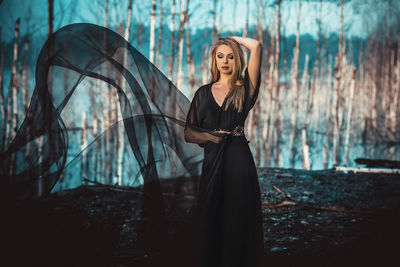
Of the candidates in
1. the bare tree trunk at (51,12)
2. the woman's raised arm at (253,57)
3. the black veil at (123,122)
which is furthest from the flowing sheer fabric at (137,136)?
the bare tree trunk at (51,12)

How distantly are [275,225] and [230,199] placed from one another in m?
2.12

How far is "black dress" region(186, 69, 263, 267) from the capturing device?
7.17 ft

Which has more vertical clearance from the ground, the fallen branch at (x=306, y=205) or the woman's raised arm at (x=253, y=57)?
the woman's raised arm at (x=253, y=57)

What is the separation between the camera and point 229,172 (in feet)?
7.23

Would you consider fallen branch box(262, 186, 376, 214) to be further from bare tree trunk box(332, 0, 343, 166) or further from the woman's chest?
bare tree trunk box(332, 0, 343, 166)

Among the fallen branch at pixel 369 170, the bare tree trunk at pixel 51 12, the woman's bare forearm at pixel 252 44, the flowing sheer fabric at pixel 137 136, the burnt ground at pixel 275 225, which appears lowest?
the burnt ground at pixel 275 225

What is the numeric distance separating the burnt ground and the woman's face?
0.86m

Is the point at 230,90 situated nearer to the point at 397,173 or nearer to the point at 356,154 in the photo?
the point at 397,173

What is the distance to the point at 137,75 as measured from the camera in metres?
2.54

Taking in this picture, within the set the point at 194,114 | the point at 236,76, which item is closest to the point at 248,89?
the point at 236,76

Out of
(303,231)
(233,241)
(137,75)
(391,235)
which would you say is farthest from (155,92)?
(391,235)

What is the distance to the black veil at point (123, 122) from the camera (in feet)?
8.02

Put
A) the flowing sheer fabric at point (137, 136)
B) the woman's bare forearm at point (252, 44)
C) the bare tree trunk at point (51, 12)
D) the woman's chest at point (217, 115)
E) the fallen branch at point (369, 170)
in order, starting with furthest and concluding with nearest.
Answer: the fallen branch at point (369, 170), the bare tree trunk at point (51, 12), the flowing sheer fabric at point (137, 136), the woman's chest at point (217, 115), the woman's bare forearm at point (252, 44)

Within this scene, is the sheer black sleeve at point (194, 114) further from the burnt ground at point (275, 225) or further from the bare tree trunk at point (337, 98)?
the bare tree trunk at point (337, 98)
